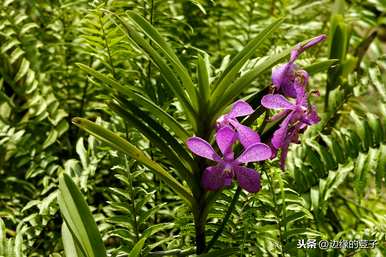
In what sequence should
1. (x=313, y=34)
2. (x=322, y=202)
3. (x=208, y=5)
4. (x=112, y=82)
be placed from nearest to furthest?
(x=112, y=82)
(x=322, y=202)
(x=208, y=5)
(x=313, y=34)

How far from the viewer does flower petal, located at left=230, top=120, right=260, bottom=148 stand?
0.81 m

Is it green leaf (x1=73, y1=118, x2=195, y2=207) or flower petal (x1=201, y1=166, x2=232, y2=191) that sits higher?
green leaf (x1=73, y1=118, x2=195, y2=207)

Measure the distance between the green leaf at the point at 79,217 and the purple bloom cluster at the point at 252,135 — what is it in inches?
6.6

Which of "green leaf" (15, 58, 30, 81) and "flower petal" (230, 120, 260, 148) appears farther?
"green leaf" (15, 58, 30, 81)

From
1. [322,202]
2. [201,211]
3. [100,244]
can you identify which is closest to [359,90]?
[322,202]

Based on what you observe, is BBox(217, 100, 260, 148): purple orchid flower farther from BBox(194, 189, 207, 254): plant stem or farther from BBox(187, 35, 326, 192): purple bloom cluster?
BBox(194, 189, 207, 254): plant stem

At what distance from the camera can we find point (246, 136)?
815 mm

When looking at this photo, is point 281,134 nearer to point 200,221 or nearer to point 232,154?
point 232,154

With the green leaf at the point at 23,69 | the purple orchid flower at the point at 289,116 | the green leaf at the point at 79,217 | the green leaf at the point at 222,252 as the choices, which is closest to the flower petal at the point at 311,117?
the purple orchid flower at the point at 289,116

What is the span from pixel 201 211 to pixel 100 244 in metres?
0.16

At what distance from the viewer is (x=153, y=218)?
1362 millimetres

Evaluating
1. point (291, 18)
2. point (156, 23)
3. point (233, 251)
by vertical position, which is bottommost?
point (233, 251)

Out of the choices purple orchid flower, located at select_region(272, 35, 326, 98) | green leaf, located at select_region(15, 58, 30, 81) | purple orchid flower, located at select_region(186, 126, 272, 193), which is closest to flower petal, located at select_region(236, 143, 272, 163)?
purple orchid flower, located at select_region(186, 126, 272, 193)

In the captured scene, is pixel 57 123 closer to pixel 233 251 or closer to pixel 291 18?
pixel 233 251
